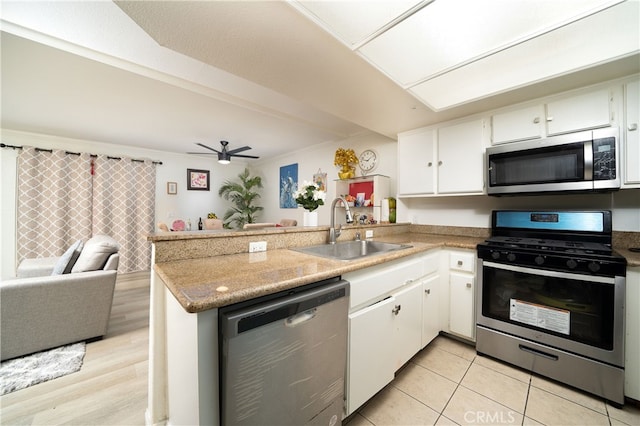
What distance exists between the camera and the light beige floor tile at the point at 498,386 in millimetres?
1433

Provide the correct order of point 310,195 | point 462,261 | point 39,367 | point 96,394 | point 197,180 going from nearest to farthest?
point 96,394
point 39,367
point 310,195
point 462,261
point 197,180

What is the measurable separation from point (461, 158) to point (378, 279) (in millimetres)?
1687

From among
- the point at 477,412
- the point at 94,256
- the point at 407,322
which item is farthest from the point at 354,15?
the point at 94,256

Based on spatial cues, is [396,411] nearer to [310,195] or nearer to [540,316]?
[540,316]

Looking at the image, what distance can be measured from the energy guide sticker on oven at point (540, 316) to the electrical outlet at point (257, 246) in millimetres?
1901

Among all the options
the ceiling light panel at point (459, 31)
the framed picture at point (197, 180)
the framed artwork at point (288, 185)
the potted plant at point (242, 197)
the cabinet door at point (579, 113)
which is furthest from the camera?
the potted plant at point (242, 197)

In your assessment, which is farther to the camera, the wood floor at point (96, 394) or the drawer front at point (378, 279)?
the wood floor at point (96, 394)

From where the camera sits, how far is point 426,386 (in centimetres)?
156

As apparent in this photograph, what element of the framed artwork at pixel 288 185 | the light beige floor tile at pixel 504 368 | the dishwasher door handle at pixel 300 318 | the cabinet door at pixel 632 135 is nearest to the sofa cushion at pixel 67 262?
the dishwasher door handle at pixel 300 318

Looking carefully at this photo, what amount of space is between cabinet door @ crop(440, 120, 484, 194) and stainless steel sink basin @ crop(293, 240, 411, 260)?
38.9 inches

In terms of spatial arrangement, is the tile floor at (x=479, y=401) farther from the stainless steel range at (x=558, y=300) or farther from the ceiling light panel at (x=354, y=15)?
the ceiling light panel at (x=354, y=15)

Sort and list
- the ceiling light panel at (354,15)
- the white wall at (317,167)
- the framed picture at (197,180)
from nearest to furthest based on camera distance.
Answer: the ceiling light panel at (354,15), the white wall at (317,167), the framed picture at (197,180)

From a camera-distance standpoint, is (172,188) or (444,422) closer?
(444,422)

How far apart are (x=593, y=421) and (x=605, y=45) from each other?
91.8 inches
